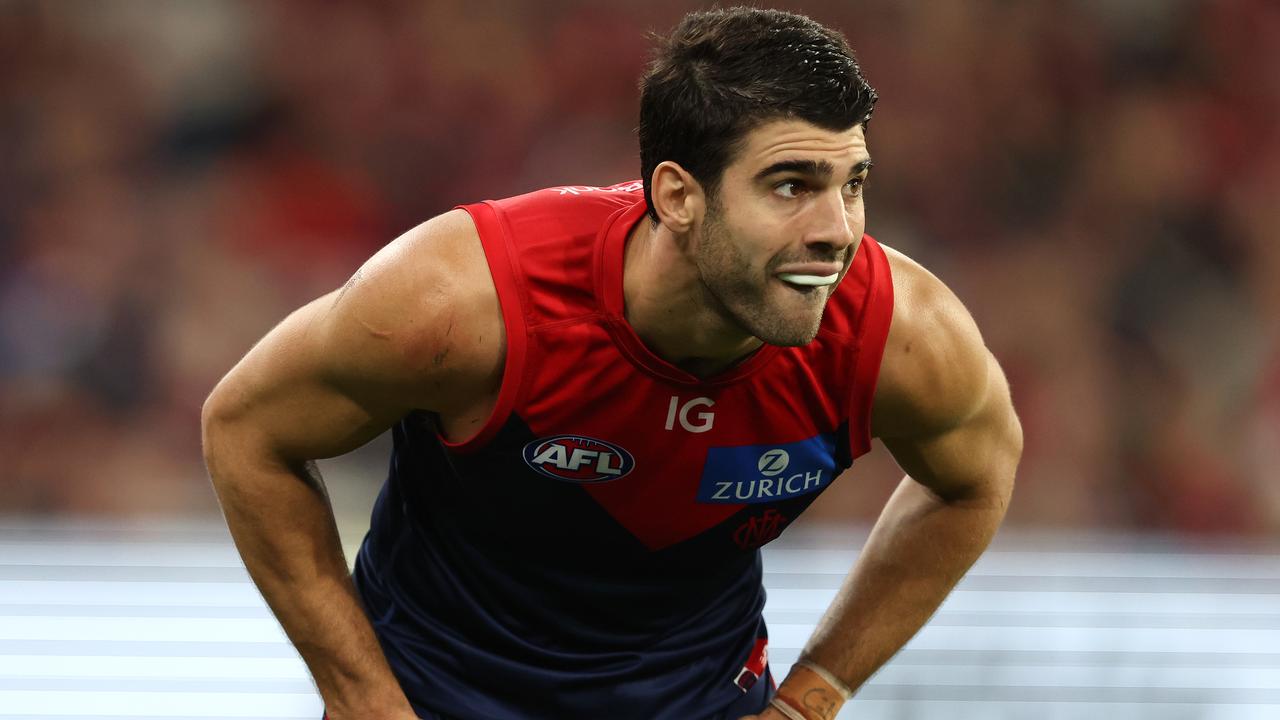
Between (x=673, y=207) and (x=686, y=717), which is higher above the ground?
(x=673, y=207)

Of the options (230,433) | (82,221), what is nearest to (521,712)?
(230,433)

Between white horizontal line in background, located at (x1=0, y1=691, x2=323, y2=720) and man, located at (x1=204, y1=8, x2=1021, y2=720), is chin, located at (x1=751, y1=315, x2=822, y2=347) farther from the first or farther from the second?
white horizontal line in background, located at (x1=0, y1=691, x2=323, y2=720)

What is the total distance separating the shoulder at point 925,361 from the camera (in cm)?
252

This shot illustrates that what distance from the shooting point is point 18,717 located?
13.6 feet

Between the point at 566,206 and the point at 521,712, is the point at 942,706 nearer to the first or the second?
the point at 521,712

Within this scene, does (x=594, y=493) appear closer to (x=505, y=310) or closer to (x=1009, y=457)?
(x=505, y=310)

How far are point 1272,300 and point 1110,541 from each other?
5.10 feet

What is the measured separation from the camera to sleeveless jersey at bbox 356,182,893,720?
2441 millimetres

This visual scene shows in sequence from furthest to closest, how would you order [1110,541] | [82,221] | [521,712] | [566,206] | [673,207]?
[82,221] < [1110,541] < [521,712] < [566,206] < [673,207]

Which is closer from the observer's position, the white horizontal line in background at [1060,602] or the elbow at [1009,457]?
the elbow at [1009,457]

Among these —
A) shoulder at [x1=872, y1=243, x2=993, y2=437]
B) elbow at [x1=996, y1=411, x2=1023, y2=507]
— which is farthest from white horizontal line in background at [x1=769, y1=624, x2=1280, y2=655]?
shoulder at [x1=872, y1=243, x2=993, y2=437]

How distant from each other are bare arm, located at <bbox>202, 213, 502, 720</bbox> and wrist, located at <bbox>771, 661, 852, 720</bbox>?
73 cm

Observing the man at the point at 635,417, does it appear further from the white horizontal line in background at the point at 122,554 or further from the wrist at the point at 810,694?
the white horizontal line in background at the point at 122,554

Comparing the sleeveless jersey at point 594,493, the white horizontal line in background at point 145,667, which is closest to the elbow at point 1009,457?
the sleeveless jersey at point 594,493
